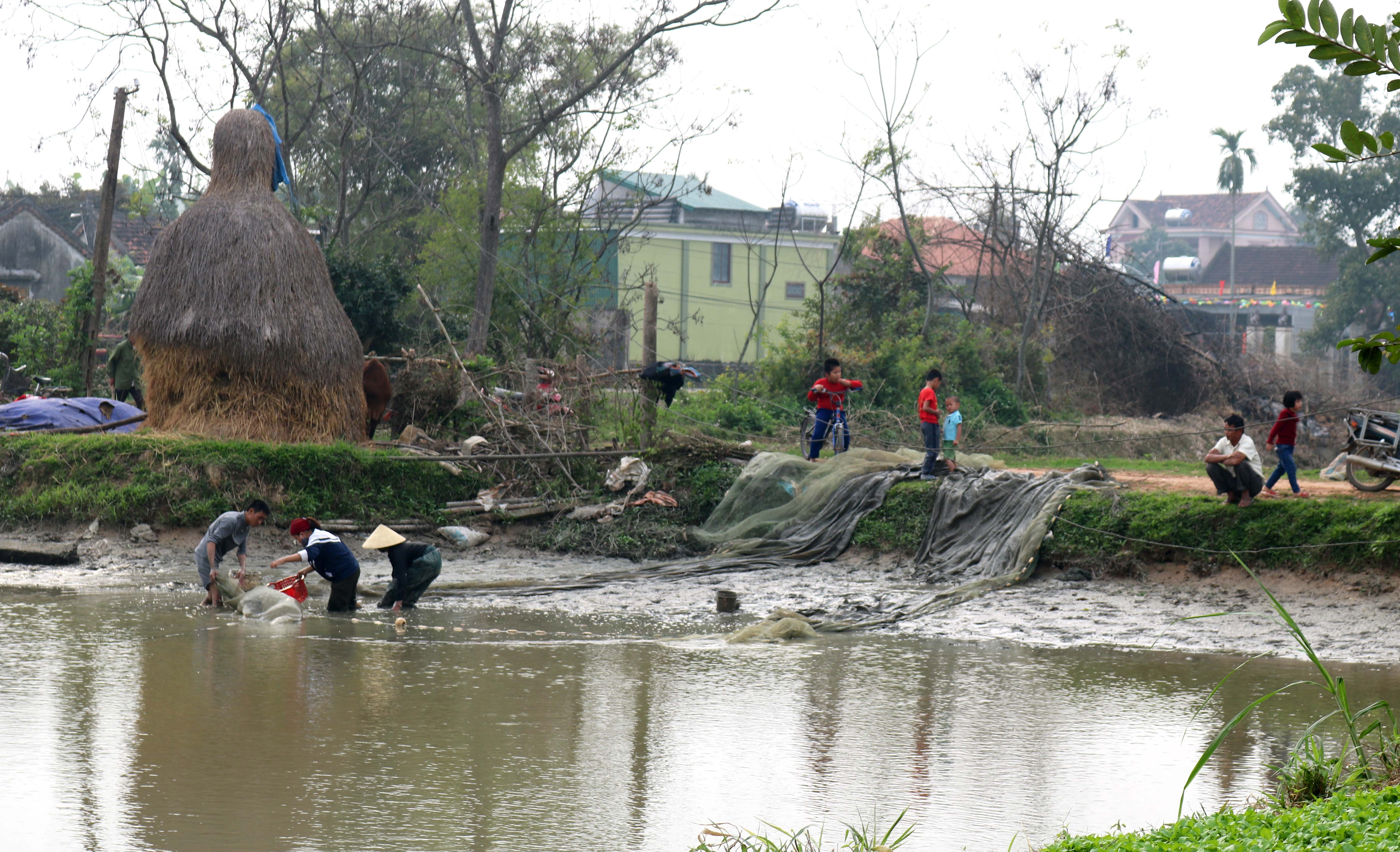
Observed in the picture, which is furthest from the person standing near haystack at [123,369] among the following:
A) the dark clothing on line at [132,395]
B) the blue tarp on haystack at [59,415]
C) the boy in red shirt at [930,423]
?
the boy in red shirt at [930,423]

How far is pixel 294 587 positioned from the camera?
1177 centimetres

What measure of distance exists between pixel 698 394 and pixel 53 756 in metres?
19.2

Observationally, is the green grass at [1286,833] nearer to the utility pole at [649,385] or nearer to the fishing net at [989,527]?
the fishing net at [989,527]

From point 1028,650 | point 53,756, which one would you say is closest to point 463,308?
point 1028,650

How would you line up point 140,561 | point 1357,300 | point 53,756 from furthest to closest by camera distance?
point 1357,300 < point 140,561 < point 53,756

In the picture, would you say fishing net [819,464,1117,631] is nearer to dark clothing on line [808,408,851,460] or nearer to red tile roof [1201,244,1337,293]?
dark clothing on line [808,408,851,460]

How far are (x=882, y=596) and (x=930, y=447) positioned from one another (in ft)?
9.81

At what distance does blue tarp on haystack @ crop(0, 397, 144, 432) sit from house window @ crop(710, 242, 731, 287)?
24645 millimetres

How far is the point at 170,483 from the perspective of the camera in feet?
49.3

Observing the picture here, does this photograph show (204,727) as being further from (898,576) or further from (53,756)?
(898,576)

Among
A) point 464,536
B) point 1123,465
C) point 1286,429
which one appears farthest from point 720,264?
point 1286,429

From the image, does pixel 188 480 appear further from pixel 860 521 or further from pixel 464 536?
pixel 860 521

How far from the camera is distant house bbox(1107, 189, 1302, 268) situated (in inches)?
2938

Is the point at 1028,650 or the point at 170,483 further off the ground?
the point at 170,483
